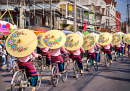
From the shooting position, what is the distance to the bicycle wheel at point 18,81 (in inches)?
242

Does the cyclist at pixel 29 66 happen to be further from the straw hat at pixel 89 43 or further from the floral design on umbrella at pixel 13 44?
the straw hat at pixel 89 43

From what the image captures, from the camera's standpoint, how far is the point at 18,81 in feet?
20.8

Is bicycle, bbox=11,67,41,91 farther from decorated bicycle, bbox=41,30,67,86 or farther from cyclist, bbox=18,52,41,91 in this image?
decorated bicycle, bbox=41,30,67,86

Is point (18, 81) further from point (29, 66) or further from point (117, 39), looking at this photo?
point (117, 39)

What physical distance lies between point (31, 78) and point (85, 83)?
2926 millimetres

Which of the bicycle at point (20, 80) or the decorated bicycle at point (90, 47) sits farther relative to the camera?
the decorated bicycle at point (90, 47)

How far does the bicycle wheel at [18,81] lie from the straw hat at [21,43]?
59 centimetres

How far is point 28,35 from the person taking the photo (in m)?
6.74

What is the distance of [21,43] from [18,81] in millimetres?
1133

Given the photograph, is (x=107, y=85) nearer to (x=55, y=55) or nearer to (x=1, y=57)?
(x=55, y=55)

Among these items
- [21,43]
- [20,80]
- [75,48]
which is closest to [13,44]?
[21,43]

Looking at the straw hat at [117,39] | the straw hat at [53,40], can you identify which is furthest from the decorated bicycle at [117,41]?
the straw hat at [53,40]

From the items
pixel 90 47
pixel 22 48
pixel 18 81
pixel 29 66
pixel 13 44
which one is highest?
pixel 13 44

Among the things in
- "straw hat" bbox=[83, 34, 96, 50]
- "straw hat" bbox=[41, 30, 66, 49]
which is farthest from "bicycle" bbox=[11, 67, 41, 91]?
"straw hat" bbox=[83, 34, 96, 50]
